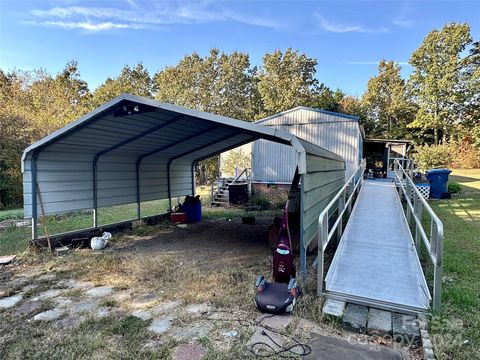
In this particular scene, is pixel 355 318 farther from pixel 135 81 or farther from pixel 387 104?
pixel 387 104

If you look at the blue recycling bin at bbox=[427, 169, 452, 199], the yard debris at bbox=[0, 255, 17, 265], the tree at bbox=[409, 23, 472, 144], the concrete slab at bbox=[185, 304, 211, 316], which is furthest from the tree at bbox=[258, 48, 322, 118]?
the concrete slab at bbox=[185, 304, 211, 316]

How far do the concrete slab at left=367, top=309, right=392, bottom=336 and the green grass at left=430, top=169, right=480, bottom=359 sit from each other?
0.38 m

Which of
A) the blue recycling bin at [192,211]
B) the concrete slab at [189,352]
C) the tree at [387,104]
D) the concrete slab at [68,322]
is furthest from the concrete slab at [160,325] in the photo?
the tree at [387,104]

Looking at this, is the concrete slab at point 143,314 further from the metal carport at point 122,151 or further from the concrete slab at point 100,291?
the metal carport at point 122,151

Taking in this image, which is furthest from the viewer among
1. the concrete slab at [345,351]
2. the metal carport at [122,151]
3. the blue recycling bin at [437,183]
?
the blue recycling bin at [437,183]

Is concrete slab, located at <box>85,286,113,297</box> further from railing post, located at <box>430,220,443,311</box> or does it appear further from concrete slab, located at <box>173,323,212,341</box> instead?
railing post, located at <box>430,220,443,311</box>

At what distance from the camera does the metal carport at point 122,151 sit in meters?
5.18

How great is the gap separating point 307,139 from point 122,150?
8.91m

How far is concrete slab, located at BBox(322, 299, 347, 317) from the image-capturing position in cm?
319

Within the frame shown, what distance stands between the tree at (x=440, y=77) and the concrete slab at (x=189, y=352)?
29.4 meters

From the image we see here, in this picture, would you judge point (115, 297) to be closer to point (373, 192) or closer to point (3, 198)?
point (373, 192)

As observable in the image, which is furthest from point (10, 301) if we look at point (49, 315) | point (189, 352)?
point (189, 352)

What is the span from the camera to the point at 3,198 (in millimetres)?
13938

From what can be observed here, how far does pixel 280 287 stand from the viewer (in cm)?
367
